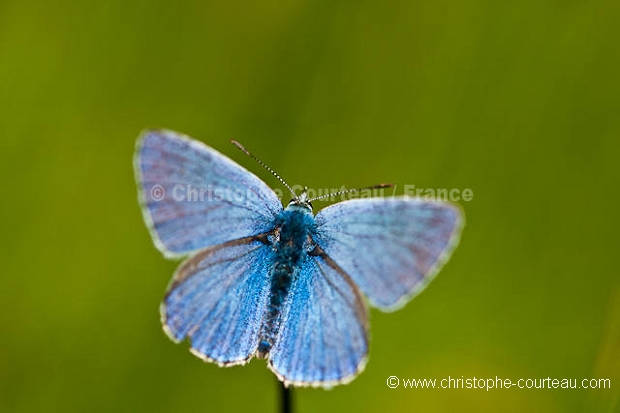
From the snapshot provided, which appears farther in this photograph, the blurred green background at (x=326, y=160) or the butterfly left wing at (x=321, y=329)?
the blurred green background at (x=326, y=160)

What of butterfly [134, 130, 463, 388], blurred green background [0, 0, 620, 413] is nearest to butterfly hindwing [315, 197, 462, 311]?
butterfly [134, 130, 463, 388]

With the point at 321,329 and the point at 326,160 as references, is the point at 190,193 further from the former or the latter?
the point at 326,160

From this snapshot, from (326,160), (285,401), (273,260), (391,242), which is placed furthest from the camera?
(326,160)

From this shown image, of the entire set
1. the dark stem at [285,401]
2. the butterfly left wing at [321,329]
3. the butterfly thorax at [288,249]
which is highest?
the butterfly thorax at [288,249]

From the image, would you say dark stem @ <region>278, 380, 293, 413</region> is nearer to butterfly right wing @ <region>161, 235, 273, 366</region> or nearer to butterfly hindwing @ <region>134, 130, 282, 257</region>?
butterfly right wing @ <region>161, 235, 273, 366</region>

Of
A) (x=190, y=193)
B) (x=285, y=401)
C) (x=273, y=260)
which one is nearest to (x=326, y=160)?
(x=273, y=260)

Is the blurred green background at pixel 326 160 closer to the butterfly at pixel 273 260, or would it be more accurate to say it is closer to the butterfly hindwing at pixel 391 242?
the butterfly at pixel 273 260

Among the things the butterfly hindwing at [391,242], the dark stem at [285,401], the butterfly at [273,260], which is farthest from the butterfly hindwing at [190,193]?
the dark stem at [285,401]
